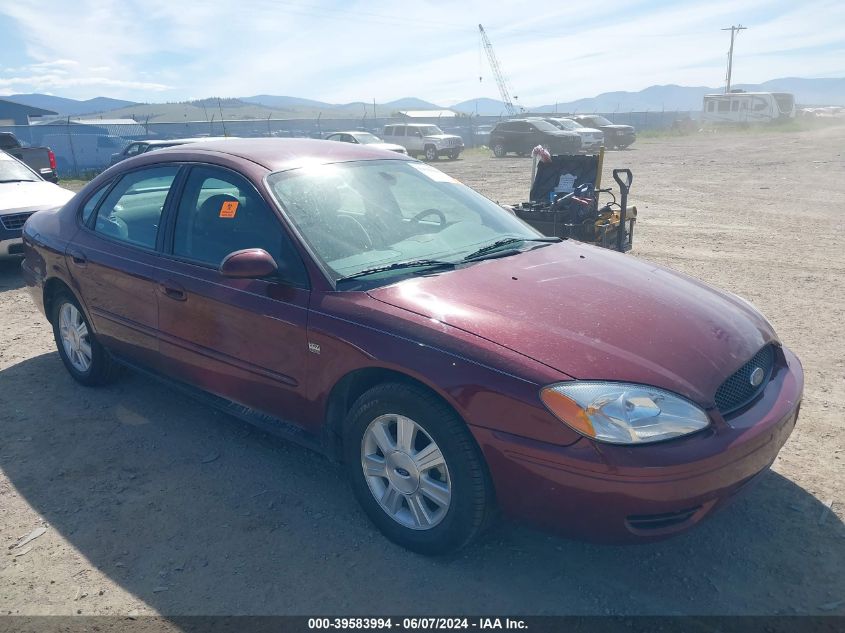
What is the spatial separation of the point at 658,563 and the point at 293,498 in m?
1.74

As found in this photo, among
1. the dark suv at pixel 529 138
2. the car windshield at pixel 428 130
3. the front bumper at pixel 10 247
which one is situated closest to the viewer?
the front bumper at pixel 10 247

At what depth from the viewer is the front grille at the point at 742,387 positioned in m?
2.71

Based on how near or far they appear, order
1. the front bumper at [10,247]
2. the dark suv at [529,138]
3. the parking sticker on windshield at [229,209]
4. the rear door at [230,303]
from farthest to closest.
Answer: the dark suv at [529,138], the front bumper at [10,247], the parking sticker on windshield at [229,209], the rear door at [230,303]

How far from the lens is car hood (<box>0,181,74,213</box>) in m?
8.12

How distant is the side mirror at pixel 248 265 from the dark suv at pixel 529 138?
28681 mm

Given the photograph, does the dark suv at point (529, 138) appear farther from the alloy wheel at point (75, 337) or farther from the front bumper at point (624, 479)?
the front bumper at point (624, 479)

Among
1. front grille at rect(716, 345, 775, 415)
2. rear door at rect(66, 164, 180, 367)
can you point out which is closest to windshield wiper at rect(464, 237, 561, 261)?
front grille at rect(716, 345, 775, 415)

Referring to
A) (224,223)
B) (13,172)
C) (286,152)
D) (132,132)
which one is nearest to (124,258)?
(224,223)

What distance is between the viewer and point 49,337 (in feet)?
20.2

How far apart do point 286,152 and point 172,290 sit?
98cm

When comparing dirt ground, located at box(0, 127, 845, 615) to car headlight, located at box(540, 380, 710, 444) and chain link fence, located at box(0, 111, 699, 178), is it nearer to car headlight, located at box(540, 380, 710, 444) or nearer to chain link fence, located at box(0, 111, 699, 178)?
car headlight, located at box(540, 380, 710, 444)

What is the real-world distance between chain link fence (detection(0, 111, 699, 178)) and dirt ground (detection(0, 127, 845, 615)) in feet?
67.7

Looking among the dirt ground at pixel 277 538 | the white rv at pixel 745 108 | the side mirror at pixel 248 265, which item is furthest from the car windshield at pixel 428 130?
the side mirror at pixel 248 265

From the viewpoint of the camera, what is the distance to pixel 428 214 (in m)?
3.89
